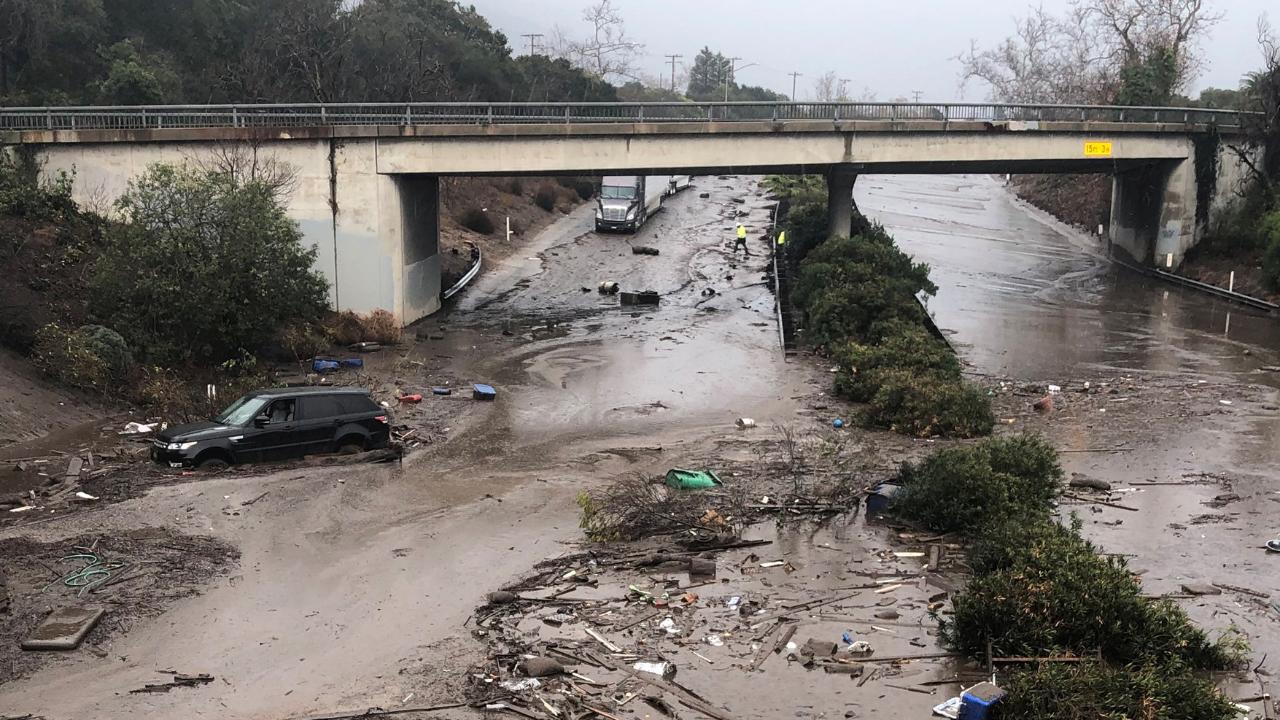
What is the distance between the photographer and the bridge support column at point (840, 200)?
4128 centimetres

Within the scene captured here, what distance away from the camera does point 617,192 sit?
55469 millimetres

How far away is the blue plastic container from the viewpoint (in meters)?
9.50

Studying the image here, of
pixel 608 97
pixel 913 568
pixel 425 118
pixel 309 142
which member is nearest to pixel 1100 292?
pixel 425 118

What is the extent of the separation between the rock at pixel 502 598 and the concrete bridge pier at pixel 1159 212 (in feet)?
138

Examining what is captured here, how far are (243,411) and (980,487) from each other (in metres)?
12.8

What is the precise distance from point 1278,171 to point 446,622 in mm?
47323

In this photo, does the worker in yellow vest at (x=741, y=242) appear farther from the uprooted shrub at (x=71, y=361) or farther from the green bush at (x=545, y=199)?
the uprooted shrub at (x=71, y=361)

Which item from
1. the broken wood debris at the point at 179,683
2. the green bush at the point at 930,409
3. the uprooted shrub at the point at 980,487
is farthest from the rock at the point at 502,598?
the green bush at the point at 930,409

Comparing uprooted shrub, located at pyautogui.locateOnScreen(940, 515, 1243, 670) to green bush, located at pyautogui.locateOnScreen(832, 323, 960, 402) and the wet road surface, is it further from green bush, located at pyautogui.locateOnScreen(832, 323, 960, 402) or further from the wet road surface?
green bush, located at pyautogui.locateOnScreen(832, 323, 960, 402)

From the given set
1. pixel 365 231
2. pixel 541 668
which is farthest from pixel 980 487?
pixel 365 231

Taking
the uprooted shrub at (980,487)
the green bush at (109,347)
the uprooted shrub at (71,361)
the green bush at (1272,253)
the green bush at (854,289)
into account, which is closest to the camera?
the uprooted shrub at (980,487)

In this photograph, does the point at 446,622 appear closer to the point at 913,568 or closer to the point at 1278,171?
the point at 913,568

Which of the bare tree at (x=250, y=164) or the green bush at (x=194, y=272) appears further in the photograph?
the bare tree at (x=250, y=164)

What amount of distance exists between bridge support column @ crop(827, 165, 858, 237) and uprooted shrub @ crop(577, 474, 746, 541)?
1070 inches
